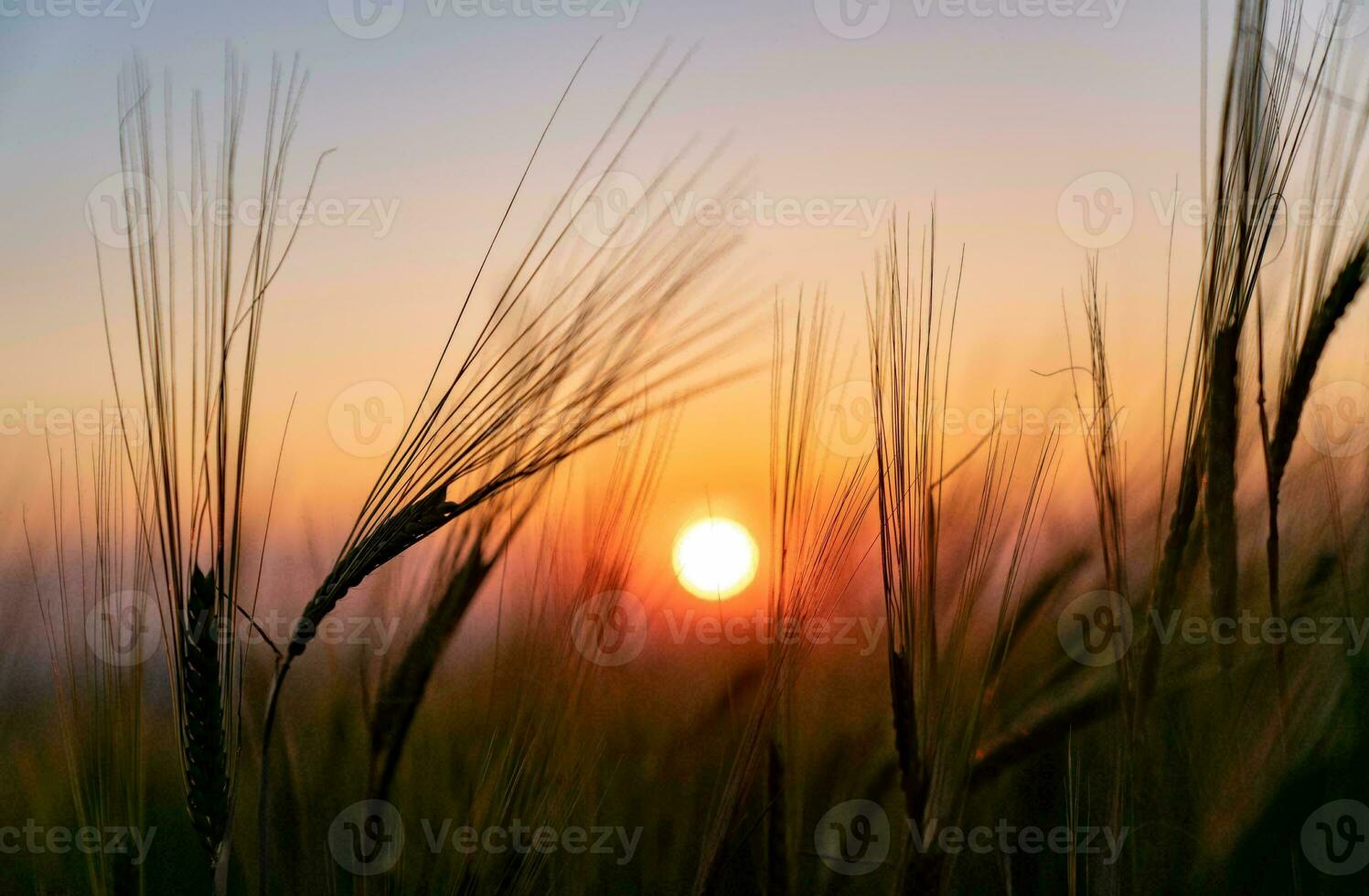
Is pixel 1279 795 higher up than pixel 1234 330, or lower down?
lower down

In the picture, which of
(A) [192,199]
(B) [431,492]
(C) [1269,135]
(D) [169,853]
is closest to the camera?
(B) [431,492]

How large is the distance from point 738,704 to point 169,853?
75 cm

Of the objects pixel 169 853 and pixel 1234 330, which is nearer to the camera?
pixel 1234 330

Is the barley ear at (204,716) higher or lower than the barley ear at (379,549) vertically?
lower

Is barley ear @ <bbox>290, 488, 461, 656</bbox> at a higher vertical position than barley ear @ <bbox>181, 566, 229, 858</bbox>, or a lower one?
higher

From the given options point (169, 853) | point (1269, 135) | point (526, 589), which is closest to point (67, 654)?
point (169, 853)

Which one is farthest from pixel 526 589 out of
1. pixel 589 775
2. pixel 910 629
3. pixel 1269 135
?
pixel 1269 135

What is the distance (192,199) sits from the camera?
0.87 metres

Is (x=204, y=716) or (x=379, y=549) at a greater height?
(x=379, y=549)

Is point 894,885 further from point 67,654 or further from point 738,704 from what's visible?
point 67,654

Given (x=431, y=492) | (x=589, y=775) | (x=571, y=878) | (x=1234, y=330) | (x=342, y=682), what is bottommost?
(x=571, y=878)

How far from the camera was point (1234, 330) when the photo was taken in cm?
94

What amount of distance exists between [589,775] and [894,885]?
38cm

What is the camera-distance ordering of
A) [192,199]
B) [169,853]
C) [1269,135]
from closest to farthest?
1. [192,199]
2. [1269,135]
3. [169,853]
